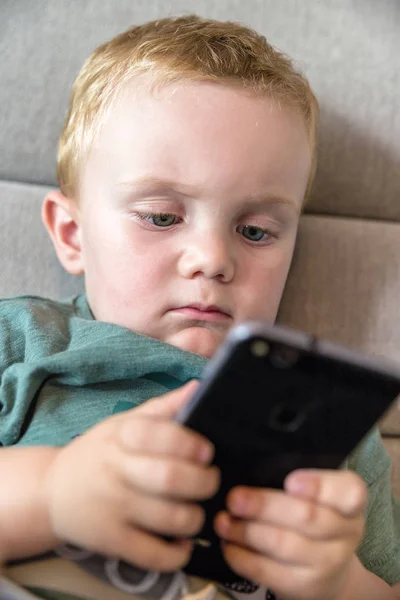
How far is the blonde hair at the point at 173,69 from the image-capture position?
0.89 m

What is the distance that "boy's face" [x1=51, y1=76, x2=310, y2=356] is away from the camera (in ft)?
2.67

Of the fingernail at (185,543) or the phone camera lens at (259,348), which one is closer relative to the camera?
the phone camera lens at (259,348)

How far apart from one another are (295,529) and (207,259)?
1.18 feet

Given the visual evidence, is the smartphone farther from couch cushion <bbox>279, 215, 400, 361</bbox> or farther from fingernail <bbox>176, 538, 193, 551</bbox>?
couch cushion <bbox>279, 215, 400, 361</bbox>

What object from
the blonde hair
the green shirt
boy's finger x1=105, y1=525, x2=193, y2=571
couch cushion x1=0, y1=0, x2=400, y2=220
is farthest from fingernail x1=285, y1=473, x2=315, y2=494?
couch cushion x1=0, y1=0, x2=400, y2=220

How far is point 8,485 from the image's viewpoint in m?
0.59

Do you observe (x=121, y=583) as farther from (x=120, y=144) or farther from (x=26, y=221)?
(x=26, y=221)

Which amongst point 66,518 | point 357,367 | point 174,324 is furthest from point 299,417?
point 174,324

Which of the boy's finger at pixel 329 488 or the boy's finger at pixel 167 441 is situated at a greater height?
the boy's finger at pixel 167 441

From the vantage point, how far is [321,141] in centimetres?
111

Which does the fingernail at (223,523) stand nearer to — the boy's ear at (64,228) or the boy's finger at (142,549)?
the boy's finger at (142,549)

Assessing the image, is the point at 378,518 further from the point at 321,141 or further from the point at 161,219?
the point at 321,141

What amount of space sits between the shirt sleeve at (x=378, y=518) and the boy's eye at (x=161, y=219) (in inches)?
14.9

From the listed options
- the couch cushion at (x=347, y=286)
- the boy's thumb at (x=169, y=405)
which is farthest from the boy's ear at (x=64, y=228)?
the boy's thumb at (x=169, y=405)
